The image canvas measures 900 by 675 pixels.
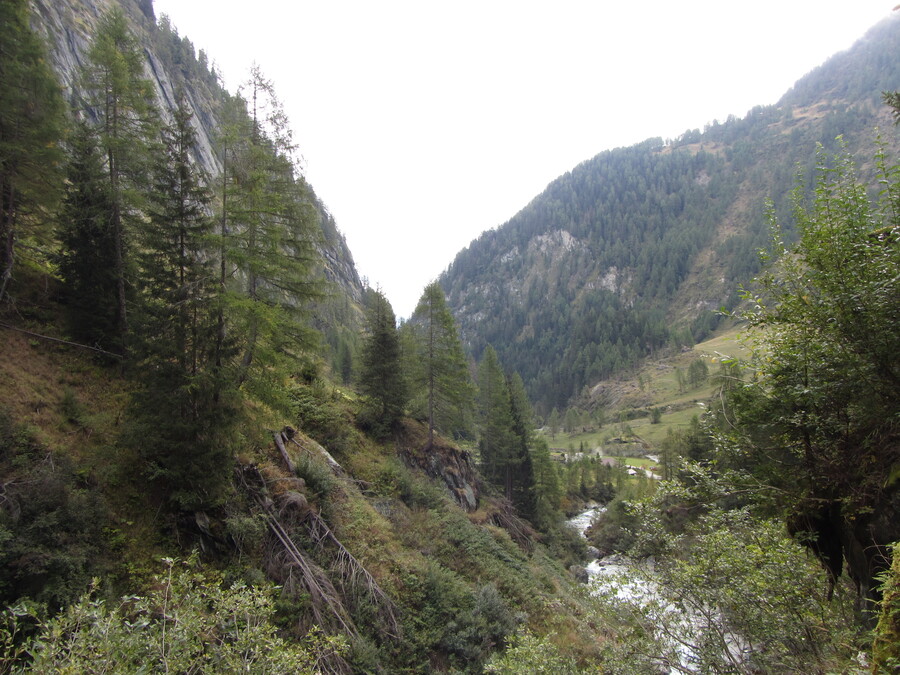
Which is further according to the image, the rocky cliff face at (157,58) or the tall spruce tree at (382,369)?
the rocky cliff face at (157,58)

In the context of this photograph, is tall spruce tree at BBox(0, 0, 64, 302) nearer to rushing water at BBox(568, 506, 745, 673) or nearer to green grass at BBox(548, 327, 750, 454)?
rushing water at BBox(568, 506, 745, 673)

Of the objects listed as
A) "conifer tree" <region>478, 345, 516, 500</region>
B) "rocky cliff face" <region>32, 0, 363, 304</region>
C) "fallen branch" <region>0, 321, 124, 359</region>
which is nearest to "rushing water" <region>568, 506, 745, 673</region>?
"fallen branch" <region>0, 321, 124, 359</region>

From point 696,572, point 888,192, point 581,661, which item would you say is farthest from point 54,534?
point 581,661

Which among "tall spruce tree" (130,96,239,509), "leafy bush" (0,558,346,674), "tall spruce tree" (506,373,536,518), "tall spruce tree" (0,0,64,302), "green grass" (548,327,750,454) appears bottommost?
"green grass" (548,327,750,454)

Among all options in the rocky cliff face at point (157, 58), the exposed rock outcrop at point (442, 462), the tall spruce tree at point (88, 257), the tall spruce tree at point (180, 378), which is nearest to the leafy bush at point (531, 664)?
the tall spruce tree at point (180, 378)

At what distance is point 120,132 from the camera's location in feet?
46.8

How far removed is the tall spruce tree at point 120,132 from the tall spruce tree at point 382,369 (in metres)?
12.9

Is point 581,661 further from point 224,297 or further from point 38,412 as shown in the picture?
point 38,412

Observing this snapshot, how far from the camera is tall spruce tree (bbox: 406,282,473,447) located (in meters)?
28.9

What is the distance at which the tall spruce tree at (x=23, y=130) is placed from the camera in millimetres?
12125

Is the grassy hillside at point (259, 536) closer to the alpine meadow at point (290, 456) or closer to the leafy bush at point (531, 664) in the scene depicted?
the alpine meadow at point (290, 456)

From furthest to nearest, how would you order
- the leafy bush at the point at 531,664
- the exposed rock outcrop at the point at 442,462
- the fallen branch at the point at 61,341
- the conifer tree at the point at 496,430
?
1. the conifer tree at the point at 496,430
2. the exposed rock outcrop at the point at 442,462
3. the fallen branch at the point at 61,341
4. the leafy bush at the point at 531,664

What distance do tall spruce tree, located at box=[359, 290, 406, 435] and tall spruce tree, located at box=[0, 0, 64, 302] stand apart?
15015 mm

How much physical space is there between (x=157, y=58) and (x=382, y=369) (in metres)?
95.2
